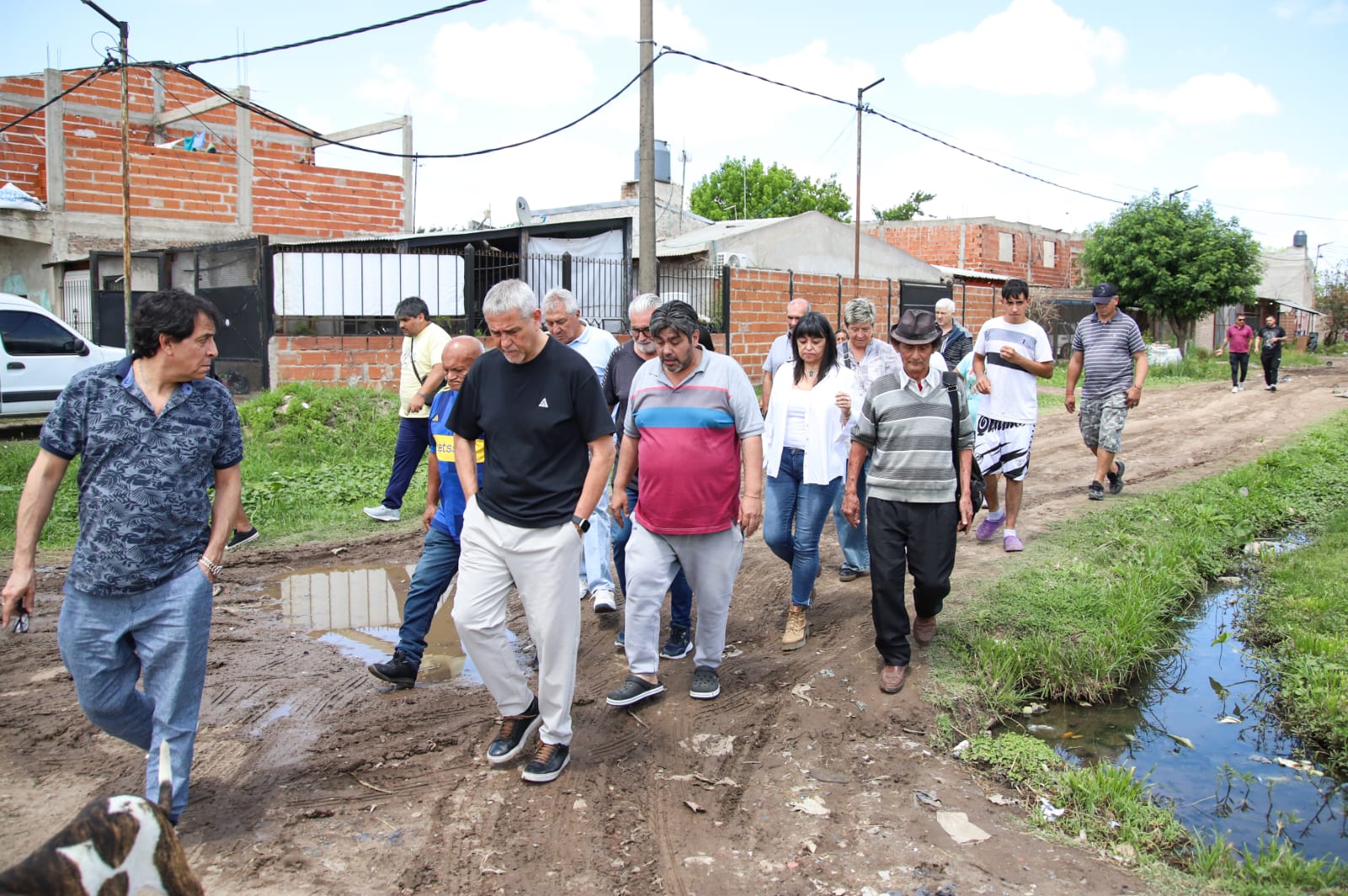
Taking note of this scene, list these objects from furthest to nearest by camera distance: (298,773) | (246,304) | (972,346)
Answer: (246,304) → (972,346) → (298,773)

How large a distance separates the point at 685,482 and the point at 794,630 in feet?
4.93

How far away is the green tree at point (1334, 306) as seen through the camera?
4316 centimetres

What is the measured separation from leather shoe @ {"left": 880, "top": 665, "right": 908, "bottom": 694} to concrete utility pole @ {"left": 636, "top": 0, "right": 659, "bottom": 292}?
8145mm

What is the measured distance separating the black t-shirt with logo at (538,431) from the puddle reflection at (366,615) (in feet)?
4.02

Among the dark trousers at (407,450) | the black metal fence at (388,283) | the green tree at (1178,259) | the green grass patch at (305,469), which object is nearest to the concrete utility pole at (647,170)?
the black metal fence at (388,283)

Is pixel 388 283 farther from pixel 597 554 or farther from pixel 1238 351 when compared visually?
pixel 1238 351

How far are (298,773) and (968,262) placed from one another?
36696 mm

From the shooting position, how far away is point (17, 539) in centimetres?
320

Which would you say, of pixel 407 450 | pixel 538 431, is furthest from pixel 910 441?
pixel 407 450

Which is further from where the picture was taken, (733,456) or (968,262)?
(968,262)

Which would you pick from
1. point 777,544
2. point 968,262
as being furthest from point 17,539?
point 968,262

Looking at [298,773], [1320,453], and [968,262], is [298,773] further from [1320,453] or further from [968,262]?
[968,262]

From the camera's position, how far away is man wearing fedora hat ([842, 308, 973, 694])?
4.68 m

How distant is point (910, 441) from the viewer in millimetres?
4688
